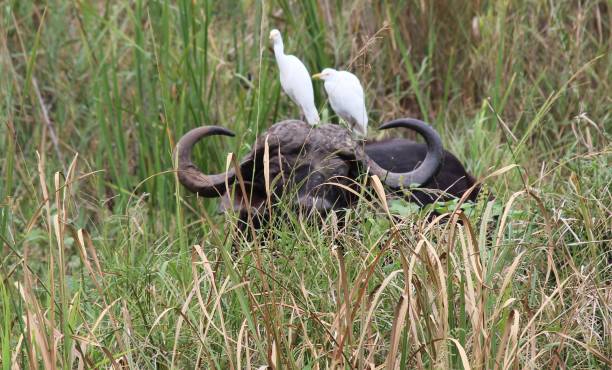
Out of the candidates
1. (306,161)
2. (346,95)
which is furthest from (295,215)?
(346,95)

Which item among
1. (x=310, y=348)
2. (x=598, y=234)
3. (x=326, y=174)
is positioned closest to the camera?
(x=310, y=348)

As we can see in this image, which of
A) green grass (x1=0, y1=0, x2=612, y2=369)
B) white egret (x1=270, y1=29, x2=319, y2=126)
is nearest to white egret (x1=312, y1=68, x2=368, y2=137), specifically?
white egret (x1=270, y1=29, x2=319, y2=126)

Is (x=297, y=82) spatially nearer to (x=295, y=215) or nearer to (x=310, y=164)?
(x=310, y=164)

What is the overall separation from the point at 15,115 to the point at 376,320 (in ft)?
11.4

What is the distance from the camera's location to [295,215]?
3.65 meters

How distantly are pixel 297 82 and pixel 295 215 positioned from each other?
0.87 meters

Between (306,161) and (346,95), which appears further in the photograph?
(346,95)

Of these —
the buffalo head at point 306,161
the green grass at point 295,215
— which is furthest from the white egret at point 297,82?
the green grass at point 295,215

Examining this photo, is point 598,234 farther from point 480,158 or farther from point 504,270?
point 480,158

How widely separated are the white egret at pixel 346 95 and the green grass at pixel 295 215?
0.32 m

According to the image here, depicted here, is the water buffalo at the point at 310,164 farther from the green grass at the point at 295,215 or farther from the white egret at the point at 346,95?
the green grass at the point at 295,215

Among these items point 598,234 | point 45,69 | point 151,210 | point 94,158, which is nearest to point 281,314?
point 598,234

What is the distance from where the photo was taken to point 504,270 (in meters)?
3.38

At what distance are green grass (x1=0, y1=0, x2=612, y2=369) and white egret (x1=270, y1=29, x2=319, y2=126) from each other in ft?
0.89
